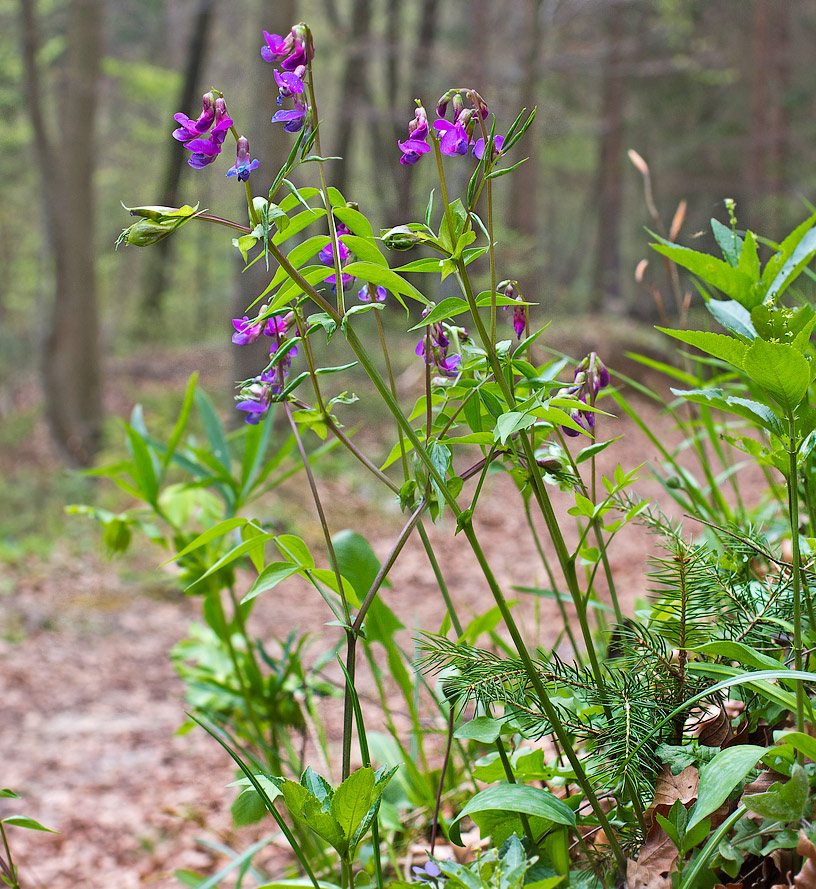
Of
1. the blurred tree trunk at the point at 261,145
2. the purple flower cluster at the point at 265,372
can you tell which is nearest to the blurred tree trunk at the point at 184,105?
the blurred tree trunk at the point at 261,145

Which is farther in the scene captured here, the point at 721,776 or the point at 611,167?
the point at 611,167

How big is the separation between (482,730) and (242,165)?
710 mm

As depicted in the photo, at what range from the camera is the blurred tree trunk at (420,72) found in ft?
33.4

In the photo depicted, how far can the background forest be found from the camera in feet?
24.1

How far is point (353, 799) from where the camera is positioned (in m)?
0.79

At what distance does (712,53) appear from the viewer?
1185cm

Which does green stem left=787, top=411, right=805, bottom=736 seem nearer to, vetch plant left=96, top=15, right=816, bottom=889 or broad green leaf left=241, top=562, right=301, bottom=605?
vetch plant left=96, top=15, right=816, bottom=889

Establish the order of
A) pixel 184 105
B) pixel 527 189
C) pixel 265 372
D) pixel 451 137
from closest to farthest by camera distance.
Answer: pixel 451 137 < pixel 265 372 < pixel 527 189 < pixel 184 105

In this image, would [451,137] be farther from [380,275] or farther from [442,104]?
[380,275]

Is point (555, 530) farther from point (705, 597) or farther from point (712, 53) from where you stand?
point (712, 53)

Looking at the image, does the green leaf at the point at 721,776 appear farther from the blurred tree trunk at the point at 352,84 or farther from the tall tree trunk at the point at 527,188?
the blurred tree trunk at the point at 352,84

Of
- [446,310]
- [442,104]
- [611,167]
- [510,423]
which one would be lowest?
[510,423]

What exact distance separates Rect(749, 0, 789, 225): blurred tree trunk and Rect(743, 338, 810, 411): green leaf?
37.1 ft

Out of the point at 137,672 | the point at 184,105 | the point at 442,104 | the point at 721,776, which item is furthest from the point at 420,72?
the point at 721,776
